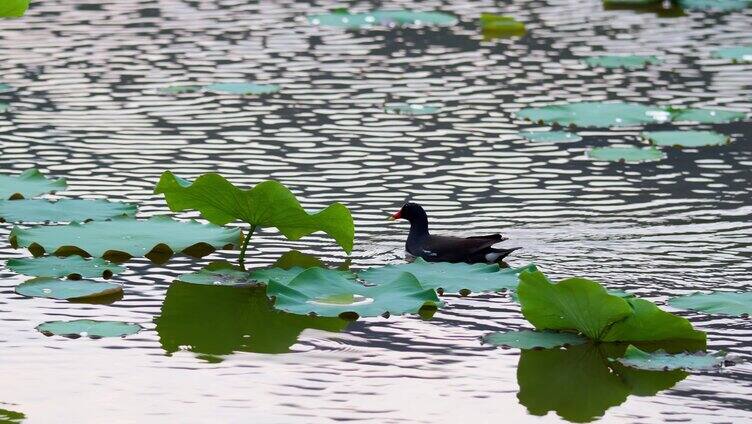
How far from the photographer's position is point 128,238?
8.23 m

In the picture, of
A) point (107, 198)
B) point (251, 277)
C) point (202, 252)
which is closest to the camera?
point (251, 277)

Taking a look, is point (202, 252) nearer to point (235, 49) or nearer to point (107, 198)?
point (107, 198)

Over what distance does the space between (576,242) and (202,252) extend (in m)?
2.24

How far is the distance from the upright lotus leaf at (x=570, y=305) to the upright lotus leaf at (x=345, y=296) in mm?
588

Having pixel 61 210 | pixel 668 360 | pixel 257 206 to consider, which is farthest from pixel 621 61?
pixel 668 360

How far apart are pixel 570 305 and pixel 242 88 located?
6.42 m

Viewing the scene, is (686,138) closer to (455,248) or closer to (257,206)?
(455,248)

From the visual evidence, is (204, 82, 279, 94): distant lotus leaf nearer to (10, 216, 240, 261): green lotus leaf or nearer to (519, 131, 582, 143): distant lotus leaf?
(519, 131, 582, 143): distant lotus leaf

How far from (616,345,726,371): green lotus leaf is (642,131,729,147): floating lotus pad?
4.56 metres

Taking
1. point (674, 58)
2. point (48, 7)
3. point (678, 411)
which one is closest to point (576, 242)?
point (678, 411)

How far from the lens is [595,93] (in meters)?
12.8

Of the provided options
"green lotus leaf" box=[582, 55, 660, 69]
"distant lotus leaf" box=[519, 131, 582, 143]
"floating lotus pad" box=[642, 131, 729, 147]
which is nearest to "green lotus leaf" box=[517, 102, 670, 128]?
"distant lotus leaf" box=[519, 131, 582, 143]

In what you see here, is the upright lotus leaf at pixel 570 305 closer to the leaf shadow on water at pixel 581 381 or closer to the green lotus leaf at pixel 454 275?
the leaf shadow on water at pixel 581 381

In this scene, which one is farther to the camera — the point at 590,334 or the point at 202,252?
the point at 202,252
